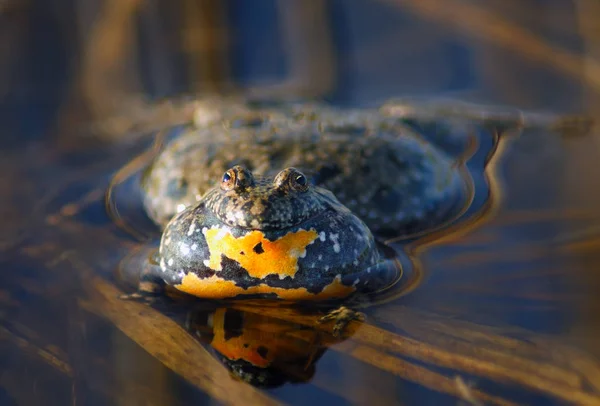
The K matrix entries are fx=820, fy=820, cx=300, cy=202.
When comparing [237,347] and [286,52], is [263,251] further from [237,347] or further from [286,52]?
[286,52]

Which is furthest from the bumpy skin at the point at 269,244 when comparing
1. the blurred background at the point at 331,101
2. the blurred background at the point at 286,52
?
the blurred background at the point at 286,52

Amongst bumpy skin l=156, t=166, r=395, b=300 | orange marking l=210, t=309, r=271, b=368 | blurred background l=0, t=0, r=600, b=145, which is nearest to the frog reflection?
orange marking l=210, t=309, r=271, b=368

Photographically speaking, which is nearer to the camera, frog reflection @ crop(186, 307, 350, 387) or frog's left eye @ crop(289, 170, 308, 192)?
frog reflection @ crop(186, 307, 350, 387)

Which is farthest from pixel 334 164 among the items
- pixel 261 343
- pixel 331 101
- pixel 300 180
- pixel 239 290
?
pixel 331 101

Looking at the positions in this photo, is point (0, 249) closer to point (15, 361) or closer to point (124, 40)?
point (15, 361)

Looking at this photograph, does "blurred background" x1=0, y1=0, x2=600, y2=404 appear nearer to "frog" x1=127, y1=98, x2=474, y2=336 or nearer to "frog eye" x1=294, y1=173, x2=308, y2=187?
"frog" x1=127, y1=98, x2=474, y2=336

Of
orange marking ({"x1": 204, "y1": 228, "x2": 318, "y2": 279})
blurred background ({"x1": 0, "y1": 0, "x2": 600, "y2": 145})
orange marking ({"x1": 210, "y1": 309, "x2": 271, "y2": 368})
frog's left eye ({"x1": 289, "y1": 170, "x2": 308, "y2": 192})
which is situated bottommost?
orange marking ({"x1": 210, "y1": 309, "x2": 271, "y2": 368})
